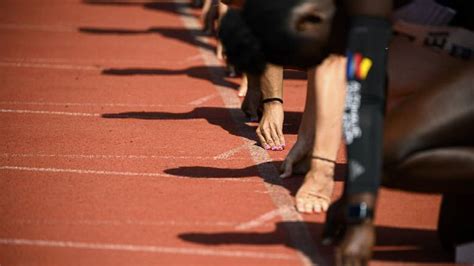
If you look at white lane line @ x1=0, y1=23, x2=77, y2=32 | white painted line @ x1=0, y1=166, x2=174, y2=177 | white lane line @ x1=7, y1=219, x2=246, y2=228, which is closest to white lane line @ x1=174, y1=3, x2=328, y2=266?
white lane line @ x1=7, y1=219, x2=246, y2=228

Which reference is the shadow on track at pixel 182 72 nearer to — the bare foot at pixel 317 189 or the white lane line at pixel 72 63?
the white lane line at pixel 72 63

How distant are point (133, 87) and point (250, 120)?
2085 mm

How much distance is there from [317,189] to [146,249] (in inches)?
45.9

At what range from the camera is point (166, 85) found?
1090cm

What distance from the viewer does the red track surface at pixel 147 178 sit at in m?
5.39

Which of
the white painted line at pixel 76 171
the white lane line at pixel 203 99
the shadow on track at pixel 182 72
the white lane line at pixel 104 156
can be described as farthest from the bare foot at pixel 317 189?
the shadow on track at pixel 182 72

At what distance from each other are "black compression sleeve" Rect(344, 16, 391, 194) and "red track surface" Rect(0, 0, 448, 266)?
68 cm

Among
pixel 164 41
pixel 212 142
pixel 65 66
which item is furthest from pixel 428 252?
pixel 164 41

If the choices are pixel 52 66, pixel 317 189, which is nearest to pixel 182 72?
pixel 52 66

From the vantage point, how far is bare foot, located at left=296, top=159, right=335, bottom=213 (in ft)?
20.0

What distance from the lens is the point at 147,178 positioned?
6875 mm

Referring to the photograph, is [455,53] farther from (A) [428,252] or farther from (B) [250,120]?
(B) [250,120]

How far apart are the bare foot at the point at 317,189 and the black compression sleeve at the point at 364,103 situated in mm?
1407

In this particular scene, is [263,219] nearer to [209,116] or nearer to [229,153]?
[229,153]
